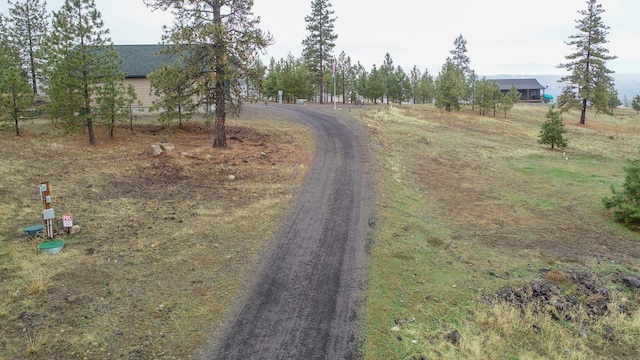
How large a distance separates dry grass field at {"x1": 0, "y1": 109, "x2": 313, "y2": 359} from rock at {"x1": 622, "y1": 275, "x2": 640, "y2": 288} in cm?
972

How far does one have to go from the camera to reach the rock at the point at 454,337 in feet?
24.6

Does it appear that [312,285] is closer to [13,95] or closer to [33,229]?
[33,229]

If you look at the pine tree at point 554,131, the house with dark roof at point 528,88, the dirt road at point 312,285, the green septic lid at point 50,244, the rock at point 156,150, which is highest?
the house with dark roof at point 528,88

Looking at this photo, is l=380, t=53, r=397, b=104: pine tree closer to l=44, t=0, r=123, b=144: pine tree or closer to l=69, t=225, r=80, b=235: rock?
l=44, t=0, r=123, b=144: pine tree

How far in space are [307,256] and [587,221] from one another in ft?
37.5

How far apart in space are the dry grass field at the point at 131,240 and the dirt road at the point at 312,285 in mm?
610

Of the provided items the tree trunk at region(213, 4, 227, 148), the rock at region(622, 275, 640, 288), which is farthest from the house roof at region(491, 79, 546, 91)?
the rock at region(622, 275, 640, 288)

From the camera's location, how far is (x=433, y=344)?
24.3 feet

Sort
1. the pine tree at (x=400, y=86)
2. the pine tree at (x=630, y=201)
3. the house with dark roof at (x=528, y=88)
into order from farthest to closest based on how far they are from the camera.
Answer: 1. the house with dark roof at (x=528, y=88)
2. the pine tree at (x=400, y=86)
3. the pine tree at (x=630, y=201)

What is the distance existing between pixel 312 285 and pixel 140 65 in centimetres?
2978

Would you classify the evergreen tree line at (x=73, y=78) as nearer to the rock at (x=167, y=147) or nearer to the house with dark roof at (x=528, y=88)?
the rock at (x=167, y=147)

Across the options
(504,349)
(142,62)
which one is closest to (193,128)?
(142,62)

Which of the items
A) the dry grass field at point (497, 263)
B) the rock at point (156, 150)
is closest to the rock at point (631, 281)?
the dry grass field at point (497, 263)

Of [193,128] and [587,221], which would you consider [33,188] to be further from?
[587,221]
